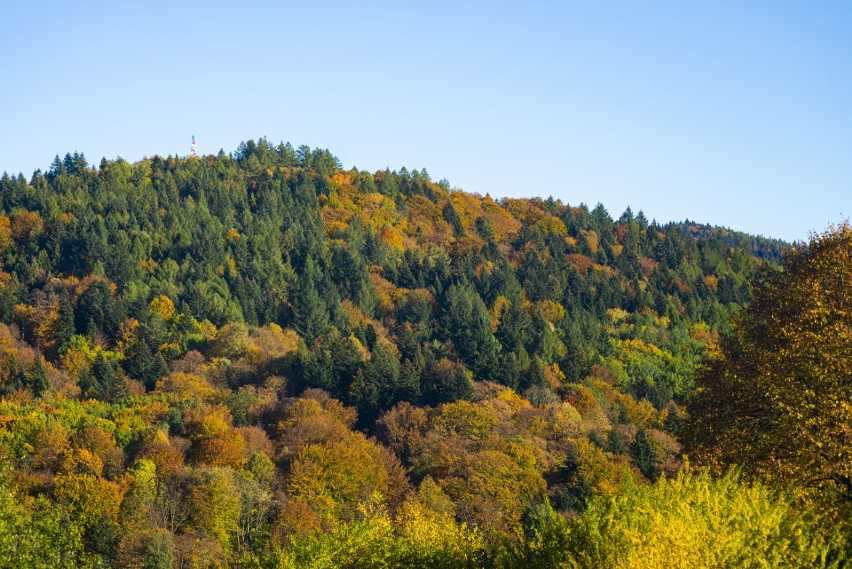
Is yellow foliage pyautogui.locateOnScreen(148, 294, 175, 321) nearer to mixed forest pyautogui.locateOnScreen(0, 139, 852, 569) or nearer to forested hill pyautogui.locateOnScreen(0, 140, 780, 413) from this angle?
mixed forest pyautogui.locateOnScreen(0, 139, 852, 569)

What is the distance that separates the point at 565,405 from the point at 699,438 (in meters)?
72.4

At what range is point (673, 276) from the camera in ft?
538

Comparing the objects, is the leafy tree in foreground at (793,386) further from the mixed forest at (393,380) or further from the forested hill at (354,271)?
the forested hill at (354,271)

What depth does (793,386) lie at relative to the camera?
2623 cm

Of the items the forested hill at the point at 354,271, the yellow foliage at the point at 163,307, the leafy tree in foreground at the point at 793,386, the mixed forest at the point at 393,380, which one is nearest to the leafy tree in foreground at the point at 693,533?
the mixed forest at the point at 393,380

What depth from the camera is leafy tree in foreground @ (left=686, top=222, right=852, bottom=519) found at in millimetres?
25141

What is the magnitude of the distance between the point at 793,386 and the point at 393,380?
3232 inches

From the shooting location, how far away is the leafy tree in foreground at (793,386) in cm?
2514

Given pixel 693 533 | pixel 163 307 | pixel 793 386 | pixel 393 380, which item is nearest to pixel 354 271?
pixel 163 307

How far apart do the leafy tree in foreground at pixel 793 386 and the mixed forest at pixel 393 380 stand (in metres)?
0.09

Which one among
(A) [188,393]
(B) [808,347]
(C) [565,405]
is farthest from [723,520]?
(A) [188,393]

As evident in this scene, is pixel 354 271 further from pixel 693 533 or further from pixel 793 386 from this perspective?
pixel 693 533

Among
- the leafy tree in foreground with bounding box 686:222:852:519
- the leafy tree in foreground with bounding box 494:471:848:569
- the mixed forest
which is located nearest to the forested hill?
the mixed forest

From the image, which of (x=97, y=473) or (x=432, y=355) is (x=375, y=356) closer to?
(x=432, y=355)
